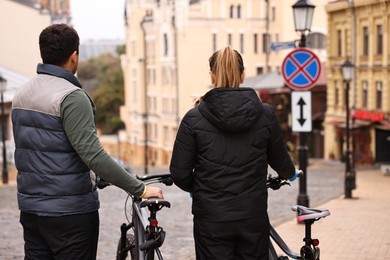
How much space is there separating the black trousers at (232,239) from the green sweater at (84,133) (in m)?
0.69

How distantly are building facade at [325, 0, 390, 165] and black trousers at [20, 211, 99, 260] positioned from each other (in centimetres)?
3640

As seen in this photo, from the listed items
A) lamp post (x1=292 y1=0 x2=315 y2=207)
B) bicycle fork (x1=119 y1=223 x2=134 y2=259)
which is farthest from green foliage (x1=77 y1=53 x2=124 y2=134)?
bicycle fork (x1=119 y1=223 x2=134 y2=259)

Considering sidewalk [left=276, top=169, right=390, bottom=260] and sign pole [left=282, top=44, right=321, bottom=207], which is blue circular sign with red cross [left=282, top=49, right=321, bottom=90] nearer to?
sign pole [left=282, top=44, right=321, bottom=207]

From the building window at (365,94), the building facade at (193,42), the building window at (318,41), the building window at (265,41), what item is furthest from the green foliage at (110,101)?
the building window at (365,94)

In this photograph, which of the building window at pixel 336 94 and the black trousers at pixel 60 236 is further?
the building window at pixel 336 94

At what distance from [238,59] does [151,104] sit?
7146 cm

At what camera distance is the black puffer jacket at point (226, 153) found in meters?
5.33

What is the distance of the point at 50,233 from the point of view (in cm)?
529

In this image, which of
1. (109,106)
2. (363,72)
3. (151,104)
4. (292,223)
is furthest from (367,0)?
(109,106)

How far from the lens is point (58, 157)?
519 centimetres

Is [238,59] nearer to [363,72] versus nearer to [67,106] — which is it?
[67,106]

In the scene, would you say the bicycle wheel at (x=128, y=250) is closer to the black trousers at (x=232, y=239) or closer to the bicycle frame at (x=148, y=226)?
the bicycle frame at (x=148, y=226)

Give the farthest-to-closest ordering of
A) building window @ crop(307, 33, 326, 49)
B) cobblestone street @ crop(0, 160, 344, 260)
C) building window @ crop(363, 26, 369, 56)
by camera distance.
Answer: building window @ crop(307, 33, 326, 49) < building window @ crop(363, 26, 369, 56) < cobblestone street @ crop(0, 160, 344, 260)

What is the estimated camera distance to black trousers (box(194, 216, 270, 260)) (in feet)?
17.6
